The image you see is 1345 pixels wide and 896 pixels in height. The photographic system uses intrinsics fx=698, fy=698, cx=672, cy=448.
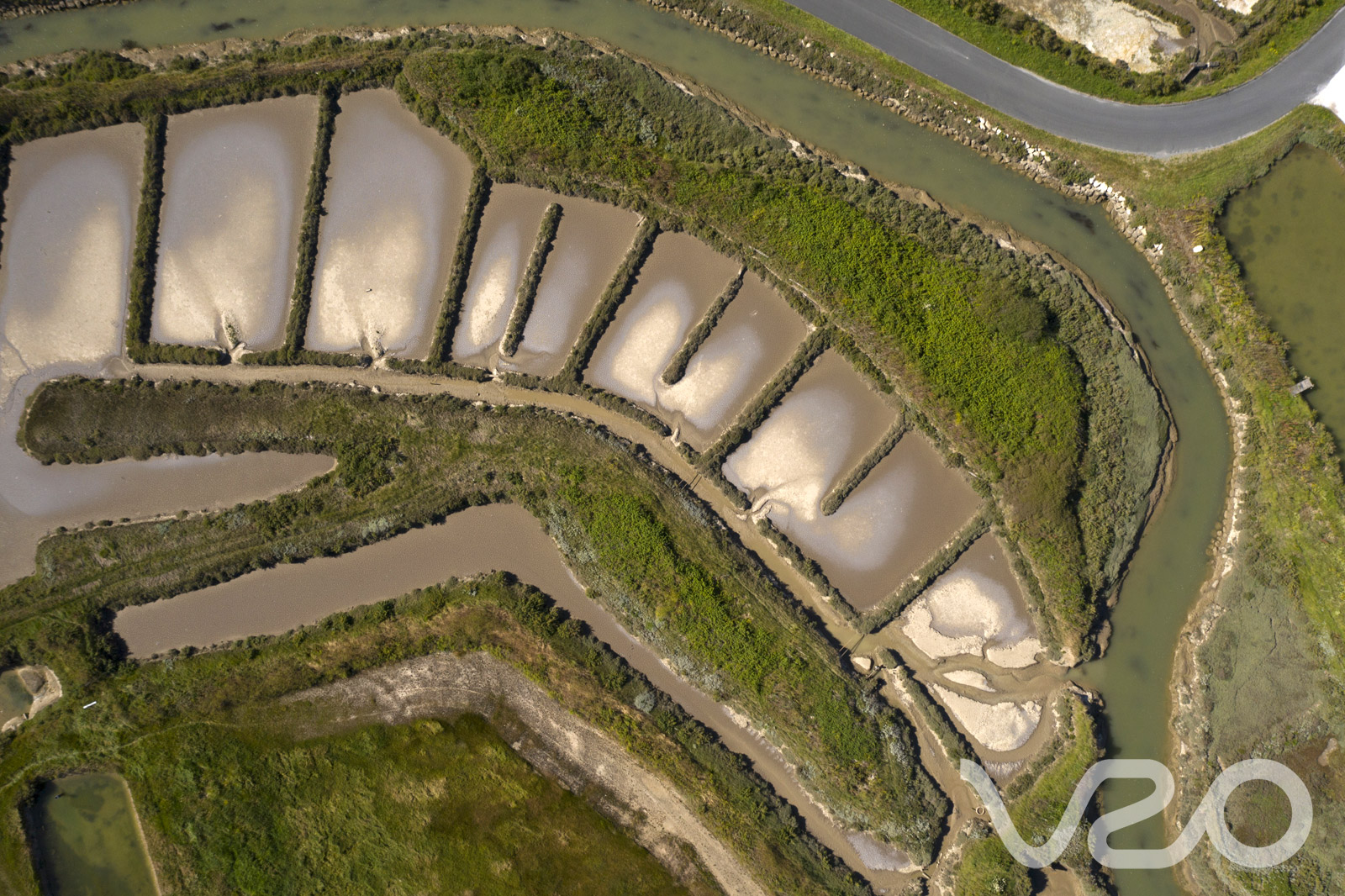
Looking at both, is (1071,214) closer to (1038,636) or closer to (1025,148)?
(1025,148)

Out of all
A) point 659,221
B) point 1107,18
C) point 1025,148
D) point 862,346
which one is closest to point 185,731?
point 659,221

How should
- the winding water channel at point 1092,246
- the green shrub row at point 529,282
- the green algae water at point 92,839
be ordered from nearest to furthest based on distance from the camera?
1. the green algae water at point 92,839
2. the green shrub row at point 529,282
3. the winding water channel at point 1092,246

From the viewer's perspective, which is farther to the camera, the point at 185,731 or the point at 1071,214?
the point at 1071,214

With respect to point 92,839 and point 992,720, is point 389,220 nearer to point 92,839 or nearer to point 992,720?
point 92,839

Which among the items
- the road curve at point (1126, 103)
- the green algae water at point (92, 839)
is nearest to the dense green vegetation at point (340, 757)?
the green algae water at point (92, 839)

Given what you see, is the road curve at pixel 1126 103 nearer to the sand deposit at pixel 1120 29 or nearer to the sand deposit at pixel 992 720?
the sand deposit at pixel 1120 29
